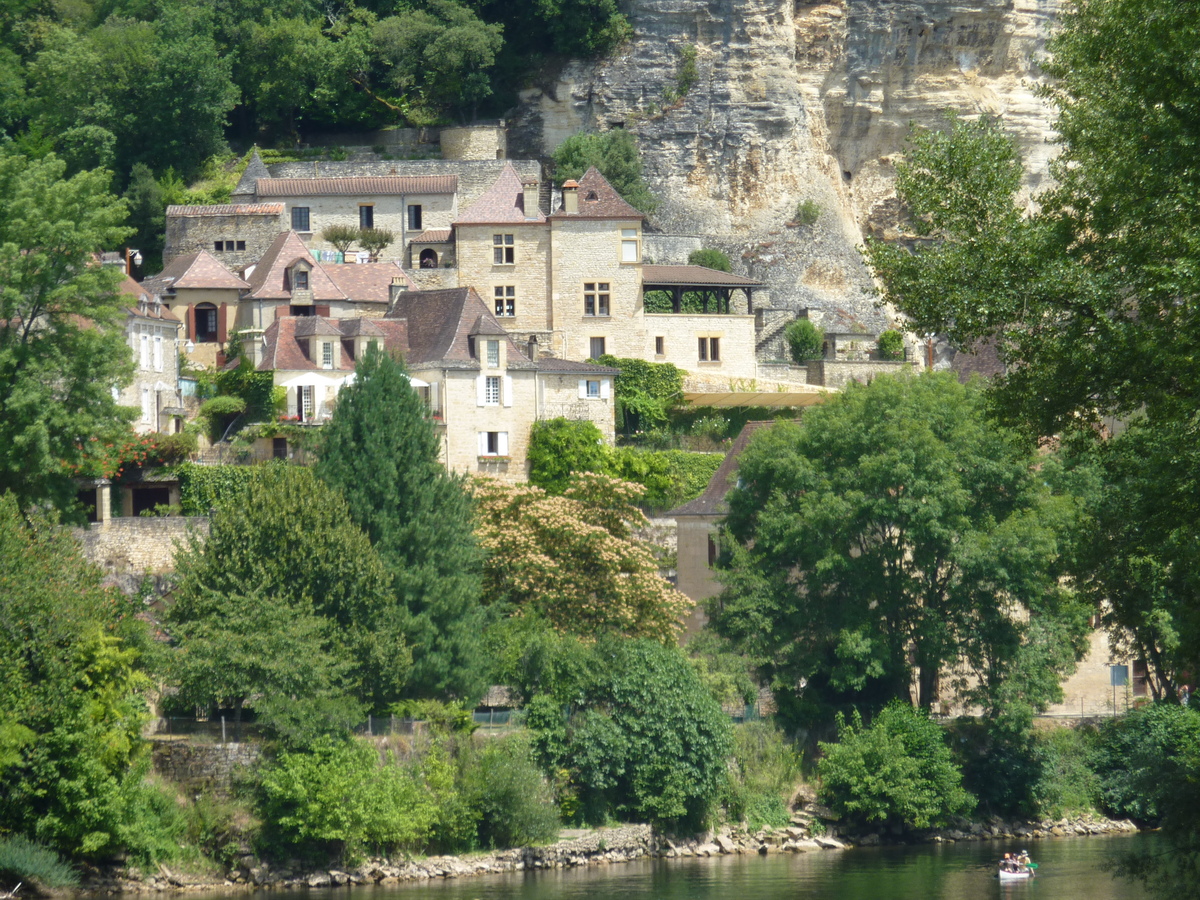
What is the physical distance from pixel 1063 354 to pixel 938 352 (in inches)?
2066

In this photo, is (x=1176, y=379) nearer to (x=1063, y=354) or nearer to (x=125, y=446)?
(x=1063, y=354)

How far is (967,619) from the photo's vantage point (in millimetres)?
43625

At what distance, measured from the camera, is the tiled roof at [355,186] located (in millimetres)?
67625

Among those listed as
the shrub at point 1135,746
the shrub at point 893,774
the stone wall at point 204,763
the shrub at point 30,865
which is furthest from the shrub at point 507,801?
the shrub at point 1135,746

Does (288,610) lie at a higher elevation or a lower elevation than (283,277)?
lower

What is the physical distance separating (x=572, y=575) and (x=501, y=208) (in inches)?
981

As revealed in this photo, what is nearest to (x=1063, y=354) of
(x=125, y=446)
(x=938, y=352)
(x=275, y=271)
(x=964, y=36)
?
(x=125, y=446)

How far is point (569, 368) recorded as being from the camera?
187 ft

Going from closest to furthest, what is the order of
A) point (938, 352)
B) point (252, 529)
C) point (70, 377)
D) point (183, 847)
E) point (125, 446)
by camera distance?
point (183, 847)
point (252, 529)
point (70, 377)
point (125, 446)
point (938, 352)

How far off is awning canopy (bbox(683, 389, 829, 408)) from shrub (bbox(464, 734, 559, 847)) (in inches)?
1008

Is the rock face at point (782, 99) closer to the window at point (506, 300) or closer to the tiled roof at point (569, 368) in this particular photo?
the window at point (506, 300)

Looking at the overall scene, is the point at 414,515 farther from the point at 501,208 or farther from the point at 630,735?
the point at 501,208

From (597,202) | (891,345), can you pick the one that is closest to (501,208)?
(597,202)

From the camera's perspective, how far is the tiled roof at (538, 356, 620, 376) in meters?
56.4
